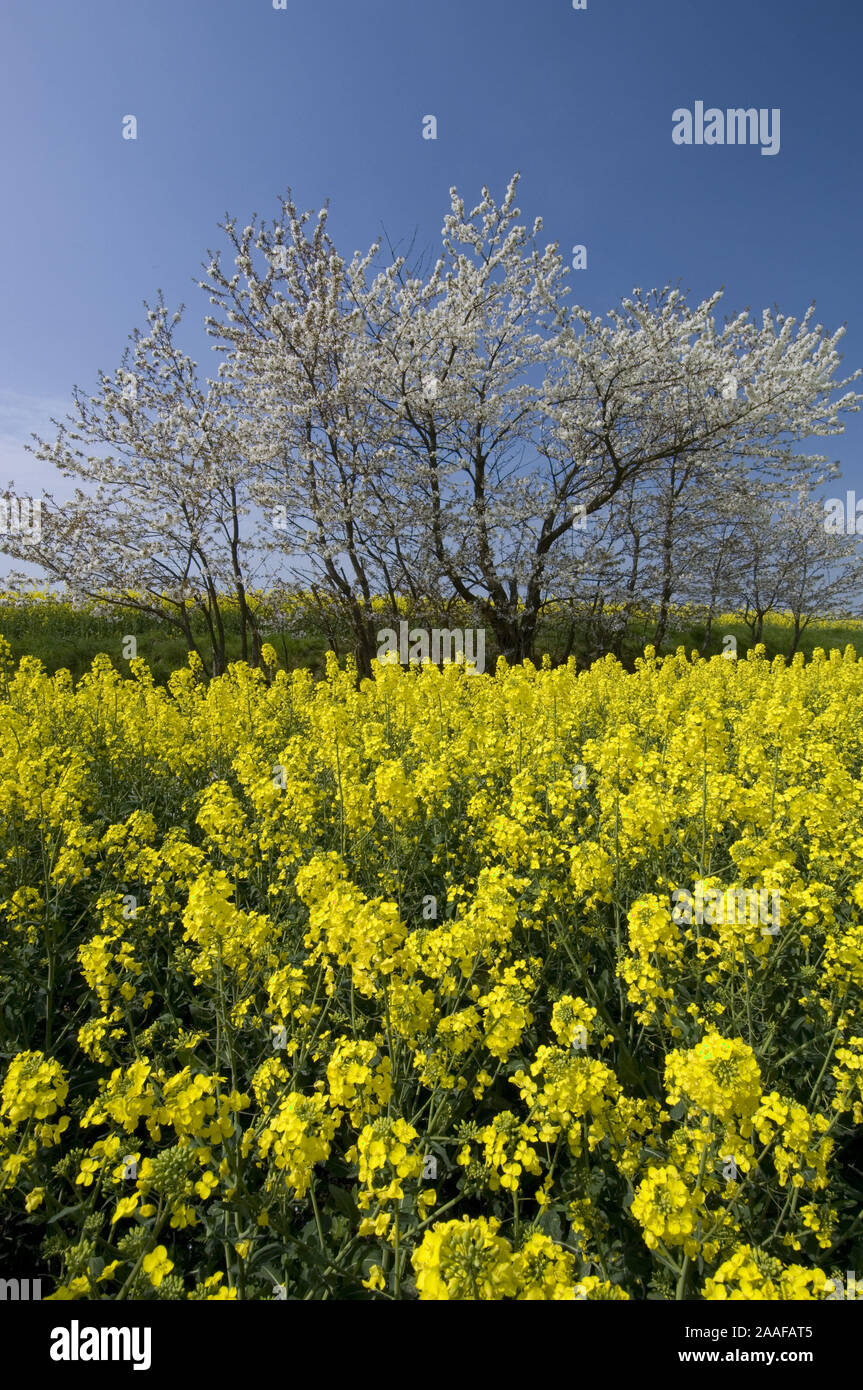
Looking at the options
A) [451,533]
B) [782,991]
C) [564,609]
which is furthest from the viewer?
[564,609]

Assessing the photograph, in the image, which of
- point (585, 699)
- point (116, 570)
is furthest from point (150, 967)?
point (116, 570)

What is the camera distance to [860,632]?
3728 centimetres

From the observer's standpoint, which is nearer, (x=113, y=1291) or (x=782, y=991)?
(x=113, y=1291)

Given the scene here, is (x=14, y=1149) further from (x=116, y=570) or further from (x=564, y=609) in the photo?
(x=564, y=609)

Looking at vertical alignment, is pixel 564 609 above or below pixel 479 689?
above

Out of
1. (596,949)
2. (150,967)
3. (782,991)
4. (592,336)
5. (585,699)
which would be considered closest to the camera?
(782,991)

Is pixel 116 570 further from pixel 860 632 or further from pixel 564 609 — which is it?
pixel 860 632

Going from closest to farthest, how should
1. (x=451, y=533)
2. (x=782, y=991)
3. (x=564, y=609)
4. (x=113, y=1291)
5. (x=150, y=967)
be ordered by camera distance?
(x=113, y=1291) → (x=782, y=991) → (x=150, y=967) → (x=451, y=533) → (x=564, y=609)

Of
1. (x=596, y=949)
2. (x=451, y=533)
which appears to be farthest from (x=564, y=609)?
(x=596, y=949)

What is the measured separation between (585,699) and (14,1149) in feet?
22.7

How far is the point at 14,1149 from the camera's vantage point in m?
1.90
